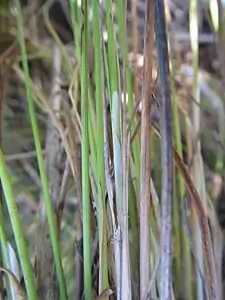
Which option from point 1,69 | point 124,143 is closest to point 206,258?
point 124,143

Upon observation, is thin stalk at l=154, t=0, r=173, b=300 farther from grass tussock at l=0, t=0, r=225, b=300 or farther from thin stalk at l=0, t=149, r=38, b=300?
thin stalk at l=0, t=149, r=38, b=300

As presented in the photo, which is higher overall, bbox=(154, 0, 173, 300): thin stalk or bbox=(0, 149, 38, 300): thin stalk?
bbox=(154, 0, 173, 300): thin stalk

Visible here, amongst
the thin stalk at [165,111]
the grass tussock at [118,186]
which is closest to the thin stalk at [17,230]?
the grass tussock at [118,186]

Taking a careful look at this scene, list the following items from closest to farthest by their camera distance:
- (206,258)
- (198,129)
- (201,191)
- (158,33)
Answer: (158,33), (206,258), (201,191), (198,129)

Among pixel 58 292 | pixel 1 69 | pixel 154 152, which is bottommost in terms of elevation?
pixel 58 292

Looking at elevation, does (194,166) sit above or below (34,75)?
below

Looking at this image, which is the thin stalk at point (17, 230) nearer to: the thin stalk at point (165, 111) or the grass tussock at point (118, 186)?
the grass tussock at point (118, 186)

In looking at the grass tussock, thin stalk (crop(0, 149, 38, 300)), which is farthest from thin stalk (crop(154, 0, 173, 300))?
thin stalk (crop(0, 149, 38, 300))

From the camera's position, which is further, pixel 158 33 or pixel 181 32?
pixel 181 32

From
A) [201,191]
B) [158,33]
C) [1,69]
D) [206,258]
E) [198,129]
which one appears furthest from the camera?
[1,69]

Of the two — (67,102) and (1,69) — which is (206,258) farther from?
(1,69)

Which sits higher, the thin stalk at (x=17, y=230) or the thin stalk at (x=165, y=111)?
the thin stalk at (x=165, y=111)
